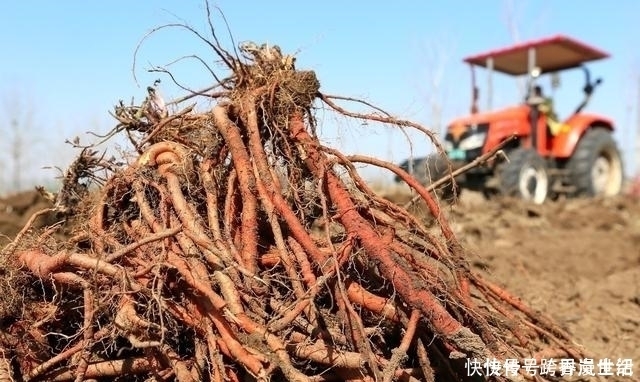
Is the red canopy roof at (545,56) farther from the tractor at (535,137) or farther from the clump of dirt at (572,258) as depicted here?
the clump of dirt at (572,258)

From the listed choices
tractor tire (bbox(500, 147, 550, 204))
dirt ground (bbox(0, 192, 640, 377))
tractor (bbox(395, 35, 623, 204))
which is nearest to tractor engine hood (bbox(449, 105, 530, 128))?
tractor (bbox(395, 35, 623, 204))

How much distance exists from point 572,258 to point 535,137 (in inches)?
116

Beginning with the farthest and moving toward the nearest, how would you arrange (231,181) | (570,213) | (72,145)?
(570,213), (72,145), (231,181)

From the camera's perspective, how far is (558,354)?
3088 millimetres

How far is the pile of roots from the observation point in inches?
93.9

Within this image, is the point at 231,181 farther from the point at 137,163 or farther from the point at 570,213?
the point at 570,213

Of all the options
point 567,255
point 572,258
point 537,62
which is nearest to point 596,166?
point 537,62

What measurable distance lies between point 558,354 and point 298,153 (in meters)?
1.53

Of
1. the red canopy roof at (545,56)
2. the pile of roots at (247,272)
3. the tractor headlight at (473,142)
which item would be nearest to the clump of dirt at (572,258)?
the pile of roots at (247,272)

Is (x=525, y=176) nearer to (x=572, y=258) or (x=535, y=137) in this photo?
(x=535, y=137)

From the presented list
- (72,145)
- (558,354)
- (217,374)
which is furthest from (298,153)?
(558,354)

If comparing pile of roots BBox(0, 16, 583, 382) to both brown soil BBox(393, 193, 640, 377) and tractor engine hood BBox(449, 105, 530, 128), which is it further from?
→ tractor engine hood BBox(449, 105, 530, 128)

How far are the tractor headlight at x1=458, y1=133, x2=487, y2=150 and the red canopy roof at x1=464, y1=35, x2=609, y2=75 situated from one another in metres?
1.27

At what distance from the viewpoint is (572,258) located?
6547 millimetres
